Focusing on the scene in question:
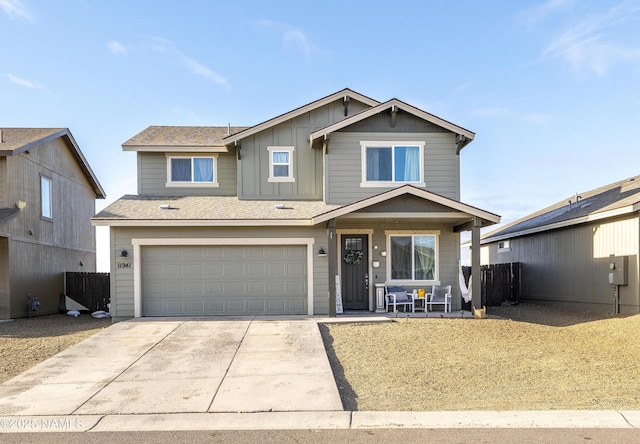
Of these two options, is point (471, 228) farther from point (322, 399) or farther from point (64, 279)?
point (64, 279)

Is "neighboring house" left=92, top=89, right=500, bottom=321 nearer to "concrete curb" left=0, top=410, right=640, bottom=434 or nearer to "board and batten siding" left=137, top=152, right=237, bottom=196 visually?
"board and batten siding" left=137, top=152, right=237, bottom=196

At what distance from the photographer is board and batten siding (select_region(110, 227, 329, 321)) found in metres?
13.8

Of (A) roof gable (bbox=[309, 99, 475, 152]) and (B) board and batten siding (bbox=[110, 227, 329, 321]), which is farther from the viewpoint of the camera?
(A) roof gable (bbox=[309, 99, 475, 152])

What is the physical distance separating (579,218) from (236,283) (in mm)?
10896

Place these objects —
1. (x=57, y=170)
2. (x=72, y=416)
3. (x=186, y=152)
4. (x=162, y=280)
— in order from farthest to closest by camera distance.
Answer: (x=57, y=170)
(x=186, y=152)
(x=162, y=280)
(x=72, y=416)

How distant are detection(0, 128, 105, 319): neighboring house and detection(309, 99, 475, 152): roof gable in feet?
31.1

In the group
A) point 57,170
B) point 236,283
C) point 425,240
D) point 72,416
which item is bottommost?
point 72,416

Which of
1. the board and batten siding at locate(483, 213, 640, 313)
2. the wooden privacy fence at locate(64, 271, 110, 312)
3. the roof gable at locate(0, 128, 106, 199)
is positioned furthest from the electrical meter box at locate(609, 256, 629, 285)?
the roof gable at locate(0, 128, 106, 199)

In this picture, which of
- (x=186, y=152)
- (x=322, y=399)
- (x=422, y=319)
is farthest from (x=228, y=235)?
(x=322, y=399)

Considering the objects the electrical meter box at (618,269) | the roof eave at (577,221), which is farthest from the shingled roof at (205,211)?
the electrical meter box at (618,269)

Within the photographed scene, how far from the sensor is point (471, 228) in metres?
13.8

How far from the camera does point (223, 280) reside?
14156mm

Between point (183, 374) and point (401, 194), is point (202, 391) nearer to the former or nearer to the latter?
point (183, 374)

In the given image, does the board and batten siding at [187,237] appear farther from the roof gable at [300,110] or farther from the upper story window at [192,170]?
the roof gable at [300,110]
